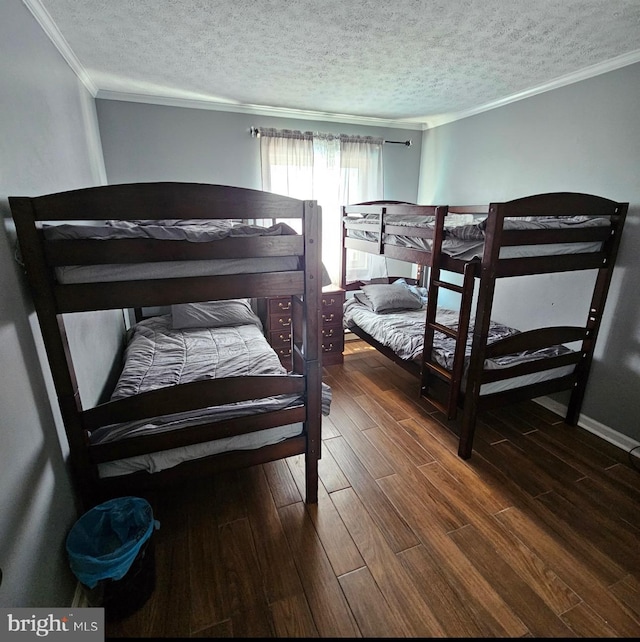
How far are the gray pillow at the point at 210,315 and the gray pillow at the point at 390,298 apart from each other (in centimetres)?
124

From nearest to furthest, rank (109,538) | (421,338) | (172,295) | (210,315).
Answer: (172,295) → (109,538) → (421,338) → (210,315)

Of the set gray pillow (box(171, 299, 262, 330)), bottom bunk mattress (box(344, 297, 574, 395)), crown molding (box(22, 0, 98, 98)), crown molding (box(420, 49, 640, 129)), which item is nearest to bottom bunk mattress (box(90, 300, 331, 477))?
gray pillow (box(171, 299, 262, 330))

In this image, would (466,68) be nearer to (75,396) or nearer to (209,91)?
(209,91)

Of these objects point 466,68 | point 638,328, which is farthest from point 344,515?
point 466,68

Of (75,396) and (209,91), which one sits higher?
(209,91)

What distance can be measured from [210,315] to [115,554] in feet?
6.25

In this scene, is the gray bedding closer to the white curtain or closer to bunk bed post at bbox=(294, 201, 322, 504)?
bunk bed post at bbox=(294, 201, 322, 504)

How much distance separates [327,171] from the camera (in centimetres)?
369

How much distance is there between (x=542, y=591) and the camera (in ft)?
4.71

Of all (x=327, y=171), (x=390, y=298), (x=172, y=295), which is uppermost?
(x=327, y=171)

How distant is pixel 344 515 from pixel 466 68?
2884mm

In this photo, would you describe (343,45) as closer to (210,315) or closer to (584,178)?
(584,178)

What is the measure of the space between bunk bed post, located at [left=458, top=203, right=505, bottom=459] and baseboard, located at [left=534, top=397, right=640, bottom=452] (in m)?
1.01

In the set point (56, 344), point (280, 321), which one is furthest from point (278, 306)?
point (56, 344)
